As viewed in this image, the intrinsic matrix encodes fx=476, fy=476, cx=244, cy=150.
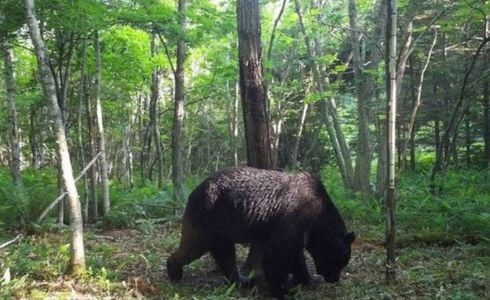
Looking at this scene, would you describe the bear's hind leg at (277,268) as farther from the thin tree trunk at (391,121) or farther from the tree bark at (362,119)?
the tree bark at (362,119)

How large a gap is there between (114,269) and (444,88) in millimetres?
17794

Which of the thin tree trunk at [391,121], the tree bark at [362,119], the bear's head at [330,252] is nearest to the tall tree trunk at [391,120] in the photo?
the thin tree trunk at [391,121]

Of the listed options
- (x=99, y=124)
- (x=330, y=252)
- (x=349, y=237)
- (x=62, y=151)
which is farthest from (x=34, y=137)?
(x=349, y=237)

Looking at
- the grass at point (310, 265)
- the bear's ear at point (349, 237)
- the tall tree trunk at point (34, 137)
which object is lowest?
the grass at point (310, 265)

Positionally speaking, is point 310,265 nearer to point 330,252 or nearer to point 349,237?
point 330,252

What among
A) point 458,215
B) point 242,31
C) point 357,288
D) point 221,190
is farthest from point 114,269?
point 458,215

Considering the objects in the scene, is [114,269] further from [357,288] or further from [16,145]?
[16,145]

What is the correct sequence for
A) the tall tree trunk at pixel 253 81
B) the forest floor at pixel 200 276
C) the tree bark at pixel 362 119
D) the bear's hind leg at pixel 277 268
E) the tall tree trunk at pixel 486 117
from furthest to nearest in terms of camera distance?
the tall tree trunk at pixel 486 117, the tree bark at pixel 362 119, the tall tree trunk at pixel 253 81, the bear's hind leg at pixel 277 268, the forest floor at pixel 200 276

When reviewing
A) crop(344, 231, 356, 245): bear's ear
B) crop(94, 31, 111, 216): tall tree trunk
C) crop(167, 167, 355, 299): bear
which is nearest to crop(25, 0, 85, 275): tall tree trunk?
crop(167, 167, 355, 299): bear

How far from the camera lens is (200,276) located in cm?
768

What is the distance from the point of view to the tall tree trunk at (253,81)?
7883 mm

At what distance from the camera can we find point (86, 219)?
41.1ft

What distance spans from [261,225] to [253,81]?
242cm

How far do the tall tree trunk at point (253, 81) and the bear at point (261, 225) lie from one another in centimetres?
77
